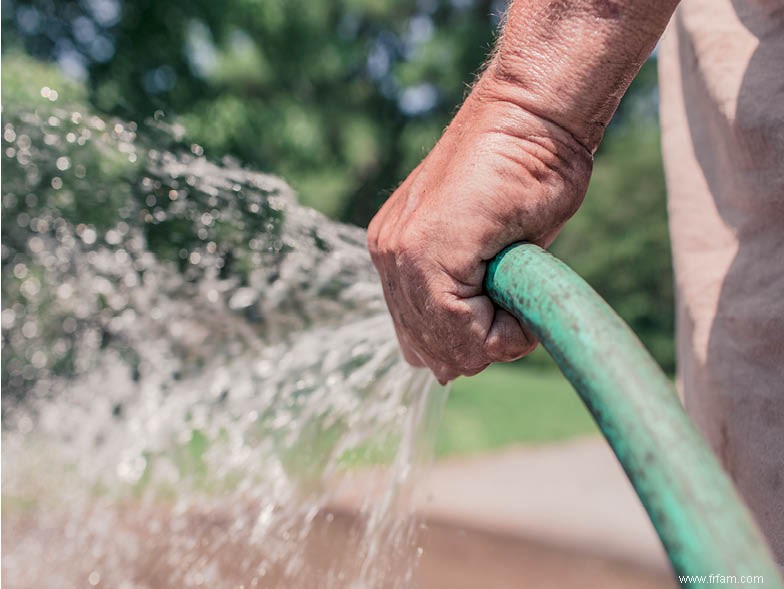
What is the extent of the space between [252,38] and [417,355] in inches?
455

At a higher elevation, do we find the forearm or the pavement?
the forearm

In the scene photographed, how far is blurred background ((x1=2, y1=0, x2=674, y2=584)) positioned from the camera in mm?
9703

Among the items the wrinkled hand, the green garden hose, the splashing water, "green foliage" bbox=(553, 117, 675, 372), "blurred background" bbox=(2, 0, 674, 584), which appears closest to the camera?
the green garden hose

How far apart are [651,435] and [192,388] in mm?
2789

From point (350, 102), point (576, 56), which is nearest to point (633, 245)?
point (350, 102)

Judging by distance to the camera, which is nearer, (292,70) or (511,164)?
(511,164)

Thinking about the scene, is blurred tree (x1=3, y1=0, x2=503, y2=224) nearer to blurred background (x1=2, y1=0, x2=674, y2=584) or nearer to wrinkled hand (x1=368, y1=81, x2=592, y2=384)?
blurred background (x1=2, y1=0, x2=674, y2=584)

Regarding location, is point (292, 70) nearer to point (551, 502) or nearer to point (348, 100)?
point (348, 100)

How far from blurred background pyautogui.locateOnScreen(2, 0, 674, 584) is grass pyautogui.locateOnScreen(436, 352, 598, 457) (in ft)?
0.10

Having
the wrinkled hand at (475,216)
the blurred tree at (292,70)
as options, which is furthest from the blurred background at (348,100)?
the wrinkled hand at (475,216)

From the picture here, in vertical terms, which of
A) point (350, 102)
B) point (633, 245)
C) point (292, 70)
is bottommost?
point (633, 245)

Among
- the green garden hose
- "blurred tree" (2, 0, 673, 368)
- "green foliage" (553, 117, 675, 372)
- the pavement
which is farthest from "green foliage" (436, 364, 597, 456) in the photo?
the green garden hose

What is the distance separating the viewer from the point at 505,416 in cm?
991

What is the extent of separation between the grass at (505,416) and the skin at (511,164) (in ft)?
19.3
